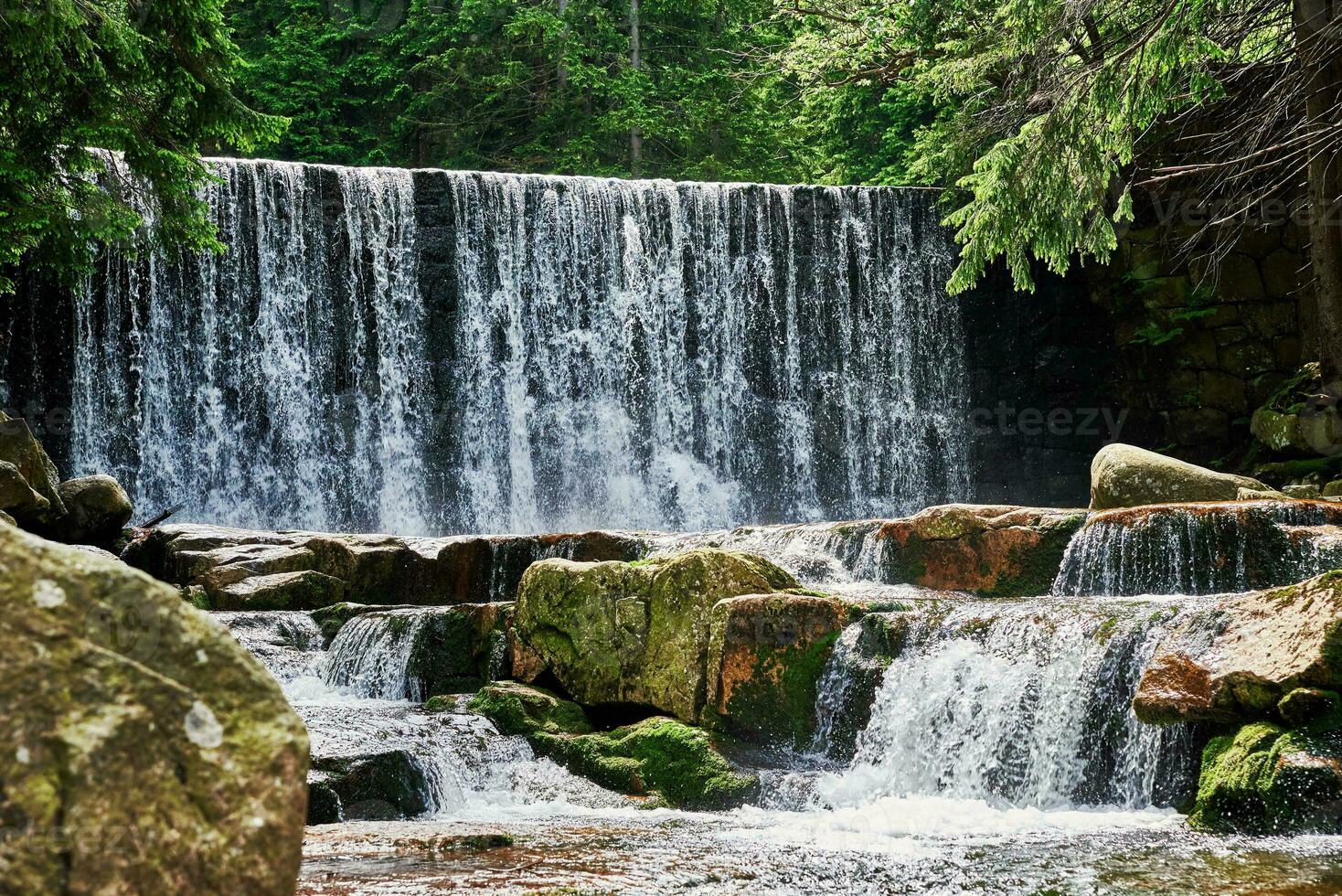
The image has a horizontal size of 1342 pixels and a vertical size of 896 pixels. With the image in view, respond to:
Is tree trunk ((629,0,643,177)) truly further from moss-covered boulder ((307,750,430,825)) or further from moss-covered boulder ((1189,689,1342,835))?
moss-covered boulder ((1189,689,1342,835))

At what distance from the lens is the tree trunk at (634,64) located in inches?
1057

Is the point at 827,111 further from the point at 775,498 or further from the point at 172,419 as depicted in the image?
the point at 172,419

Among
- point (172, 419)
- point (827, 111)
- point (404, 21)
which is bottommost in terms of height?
point (172, 419)

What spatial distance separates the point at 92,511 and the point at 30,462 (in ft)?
2.68

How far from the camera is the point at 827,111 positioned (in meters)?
28.5

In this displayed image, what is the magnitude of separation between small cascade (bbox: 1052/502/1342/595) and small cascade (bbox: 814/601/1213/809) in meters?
1.98

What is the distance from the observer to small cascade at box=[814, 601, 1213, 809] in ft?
20.5

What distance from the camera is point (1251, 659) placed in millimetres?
5781

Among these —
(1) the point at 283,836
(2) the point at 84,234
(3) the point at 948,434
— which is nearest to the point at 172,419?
(2) the point at 84,234

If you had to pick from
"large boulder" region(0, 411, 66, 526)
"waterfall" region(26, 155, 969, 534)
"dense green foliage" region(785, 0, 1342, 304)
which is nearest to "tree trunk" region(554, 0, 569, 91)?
"waterfall" region(26, 155, 969, 534)

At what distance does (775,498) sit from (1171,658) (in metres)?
12.8

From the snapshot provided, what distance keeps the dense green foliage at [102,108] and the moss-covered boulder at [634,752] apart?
18.7ft

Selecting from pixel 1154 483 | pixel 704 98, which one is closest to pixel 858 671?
pixel 1154 483

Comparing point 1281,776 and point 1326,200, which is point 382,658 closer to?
point 1281,776
